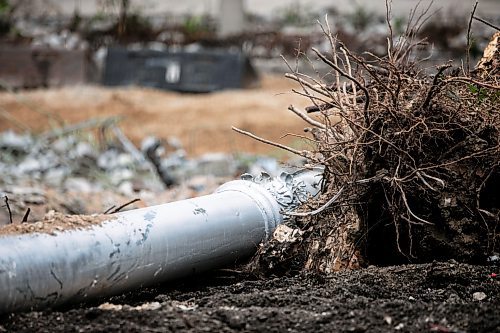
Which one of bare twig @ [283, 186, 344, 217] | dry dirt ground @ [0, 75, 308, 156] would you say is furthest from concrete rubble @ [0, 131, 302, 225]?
bare twig @ [283, 186, 344, 217]

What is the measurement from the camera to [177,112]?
12.2 meters

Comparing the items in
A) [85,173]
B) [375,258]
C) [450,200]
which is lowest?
[85,173]

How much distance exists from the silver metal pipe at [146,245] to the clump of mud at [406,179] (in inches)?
6.0

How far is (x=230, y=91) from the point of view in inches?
530

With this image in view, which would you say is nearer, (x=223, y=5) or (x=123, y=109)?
(x=123, y=109)

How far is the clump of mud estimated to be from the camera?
356 centimetres

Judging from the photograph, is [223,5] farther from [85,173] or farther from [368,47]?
[85,173]

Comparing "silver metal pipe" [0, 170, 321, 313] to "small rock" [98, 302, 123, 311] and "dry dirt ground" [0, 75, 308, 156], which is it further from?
"dry dirt ground" [0, 75, 308, 156]

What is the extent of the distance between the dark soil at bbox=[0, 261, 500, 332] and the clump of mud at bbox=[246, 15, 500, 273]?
184 millimetres

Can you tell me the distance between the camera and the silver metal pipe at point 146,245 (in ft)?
9.45

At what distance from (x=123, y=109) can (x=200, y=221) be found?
9.15 m

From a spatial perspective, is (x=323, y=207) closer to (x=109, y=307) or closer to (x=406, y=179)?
(x=406, y=179)

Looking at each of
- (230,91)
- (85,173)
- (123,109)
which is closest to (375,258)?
(85,173)

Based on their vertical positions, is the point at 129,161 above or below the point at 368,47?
below
